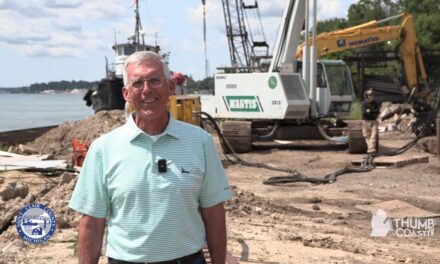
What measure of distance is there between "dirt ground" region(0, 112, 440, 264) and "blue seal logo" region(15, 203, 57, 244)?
2.08 feet

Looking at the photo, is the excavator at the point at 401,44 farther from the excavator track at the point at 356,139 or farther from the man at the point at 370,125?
the excavator track at the point at 356,139

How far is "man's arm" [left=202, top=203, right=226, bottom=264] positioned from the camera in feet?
10.5

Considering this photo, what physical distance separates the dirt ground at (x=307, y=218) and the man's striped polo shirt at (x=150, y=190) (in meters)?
2.69

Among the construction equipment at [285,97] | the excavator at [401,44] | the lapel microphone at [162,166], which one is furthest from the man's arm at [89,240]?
the excavator at [401,44]

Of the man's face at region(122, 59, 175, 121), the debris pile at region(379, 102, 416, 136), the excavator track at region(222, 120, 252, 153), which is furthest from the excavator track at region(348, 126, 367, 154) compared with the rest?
the man's face at region(122, 59, 175, 121)

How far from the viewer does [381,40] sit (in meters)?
22.3

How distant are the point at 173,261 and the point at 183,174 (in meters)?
0.40

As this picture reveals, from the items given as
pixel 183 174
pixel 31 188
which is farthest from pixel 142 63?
pixel 31 188

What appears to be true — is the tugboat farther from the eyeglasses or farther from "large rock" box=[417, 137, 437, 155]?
the eyeglasses

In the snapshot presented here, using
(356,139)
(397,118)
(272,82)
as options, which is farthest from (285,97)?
(397,118)

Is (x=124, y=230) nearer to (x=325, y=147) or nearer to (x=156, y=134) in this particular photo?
(x=156, y=134)

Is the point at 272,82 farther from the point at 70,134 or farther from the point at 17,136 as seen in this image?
the point at 17,136

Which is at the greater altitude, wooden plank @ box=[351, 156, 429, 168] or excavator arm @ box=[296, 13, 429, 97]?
excavator arm @ box=[296, 13, 429, 97]

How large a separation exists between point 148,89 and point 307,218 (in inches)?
248
